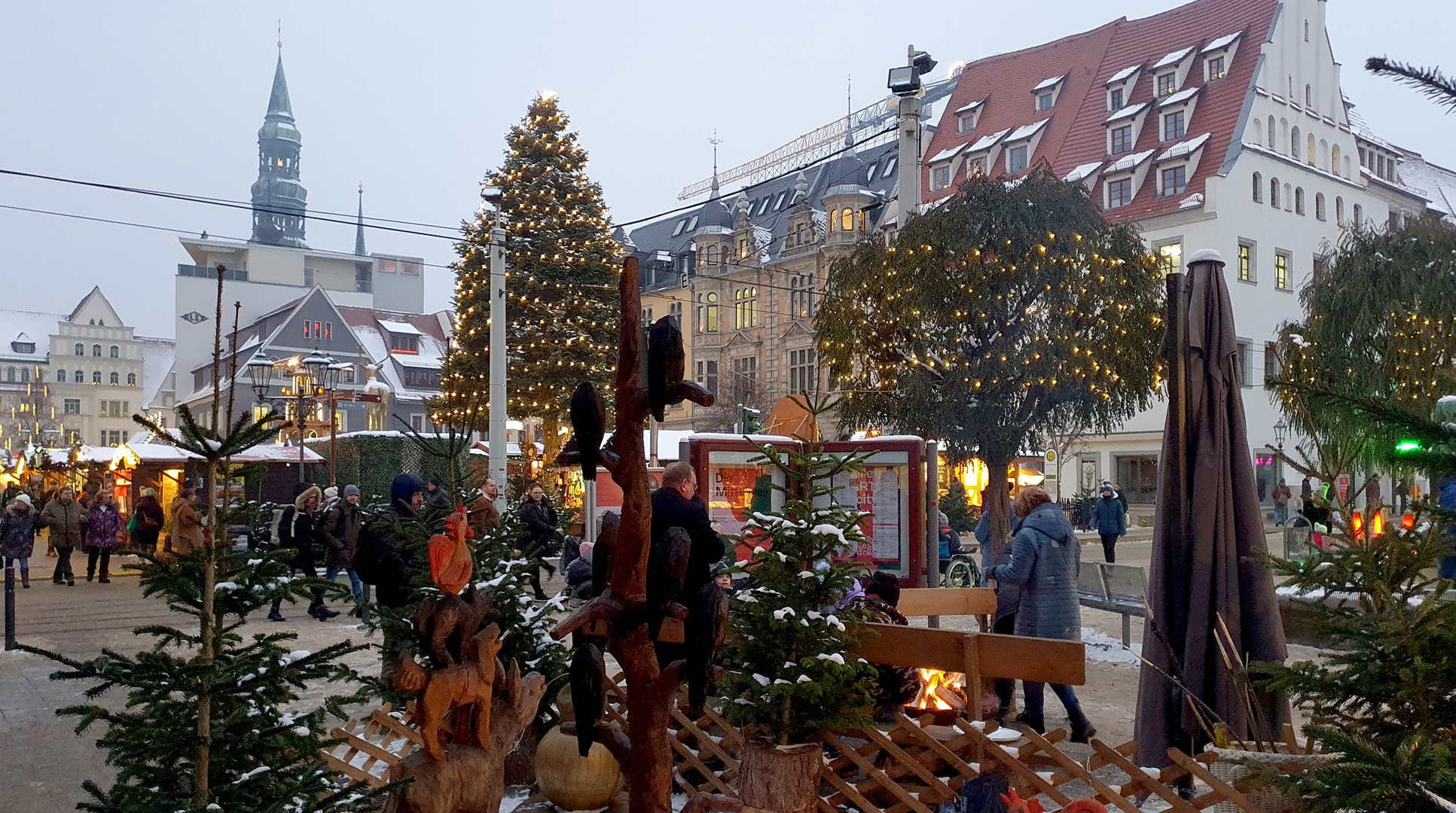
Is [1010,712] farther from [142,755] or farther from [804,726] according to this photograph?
[142,755]

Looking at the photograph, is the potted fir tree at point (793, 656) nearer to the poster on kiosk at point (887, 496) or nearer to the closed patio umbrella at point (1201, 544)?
the closed patio umbrella at point (1201, 544)

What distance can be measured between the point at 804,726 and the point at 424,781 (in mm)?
1704

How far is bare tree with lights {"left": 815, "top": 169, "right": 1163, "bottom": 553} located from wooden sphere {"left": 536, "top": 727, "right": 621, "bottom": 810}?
13269mm

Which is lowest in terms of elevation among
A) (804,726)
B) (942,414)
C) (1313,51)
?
(804,726)

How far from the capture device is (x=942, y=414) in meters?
20.0

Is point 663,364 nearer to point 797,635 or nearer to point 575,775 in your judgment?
point 797,635

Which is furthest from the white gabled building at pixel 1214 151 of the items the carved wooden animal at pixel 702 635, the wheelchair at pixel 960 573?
the carved wooden animal at pixel 702 635

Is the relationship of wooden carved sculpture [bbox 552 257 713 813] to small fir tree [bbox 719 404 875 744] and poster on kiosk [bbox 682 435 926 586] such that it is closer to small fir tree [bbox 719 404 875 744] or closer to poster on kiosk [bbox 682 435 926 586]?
small fir tree [bbox 719 404 875 744]

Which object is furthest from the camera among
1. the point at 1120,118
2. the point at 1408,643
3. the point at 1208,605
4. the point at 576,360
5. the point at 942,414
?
the point at 1120,118

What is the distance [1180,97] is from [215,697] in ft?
136

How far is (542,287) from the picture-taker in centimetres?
2975

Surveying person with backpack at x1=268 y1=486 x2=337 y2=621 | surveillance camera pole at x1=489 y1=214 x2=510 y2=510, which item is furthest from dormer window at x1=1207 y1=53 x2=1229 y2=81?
person with backpack at x1=268 y1=486 x2=337 y2=621

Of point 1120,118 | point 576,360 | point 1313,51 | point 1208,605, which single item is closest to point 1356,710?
point 1208,605

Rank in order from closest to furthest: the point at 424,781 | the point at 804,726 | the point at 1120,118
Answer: the point at 424,781 → the point at 804,726 → the point at 1120,118
